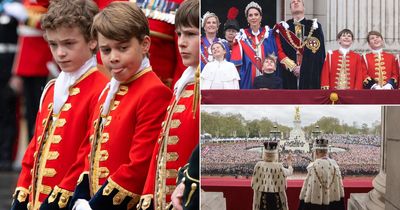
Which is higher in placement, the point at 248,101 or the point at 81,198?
the point at 248,101

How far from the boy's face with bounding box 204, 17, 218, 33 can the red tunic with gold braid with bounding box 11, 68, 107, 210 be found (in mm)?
1487

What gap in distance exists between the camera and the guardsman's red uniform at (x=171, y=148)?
5.79m

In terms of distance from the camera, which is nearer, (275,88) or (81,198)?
(275,88)

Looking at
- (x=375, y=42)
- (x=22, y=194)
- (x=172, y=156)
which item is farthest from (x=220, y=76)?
(x=22, y=194)

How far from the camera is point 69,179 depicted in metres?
6.40

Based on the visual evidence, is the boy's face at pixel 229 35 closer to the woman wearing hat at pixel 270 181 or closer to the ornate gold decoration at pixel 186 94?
the woman wearing hat at pixel 270 181

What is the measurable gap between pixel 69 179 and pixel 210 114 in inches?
56.5

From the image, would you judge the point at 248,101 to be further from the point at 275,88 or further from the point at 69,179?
the point at 69,179

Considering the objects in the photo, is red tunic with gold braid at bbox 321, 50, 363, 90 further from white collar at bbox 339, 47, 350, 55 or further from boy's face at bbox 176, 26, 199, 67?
boy's face at bbox 176, 26, 199, 67

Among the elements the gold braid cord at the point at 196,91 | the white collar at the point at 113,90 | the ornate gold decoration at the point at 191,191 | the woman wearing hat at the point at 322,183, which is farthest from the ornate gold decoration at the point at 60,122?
the woman wearing hat at the point at 322,183

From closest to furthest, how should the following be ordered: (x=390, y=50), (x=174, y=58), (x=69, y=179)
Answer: (x=390, y=50) → (x=69, y=179) → (x=174, y=58)

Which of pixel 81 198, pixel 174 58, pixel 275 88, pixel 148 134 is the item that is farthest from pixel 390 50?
pixel 174 58

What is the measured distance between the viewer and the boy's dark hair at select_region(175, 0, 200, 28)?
581cm

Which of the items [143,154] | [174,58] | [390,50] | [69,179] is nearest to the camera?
[390,50]
